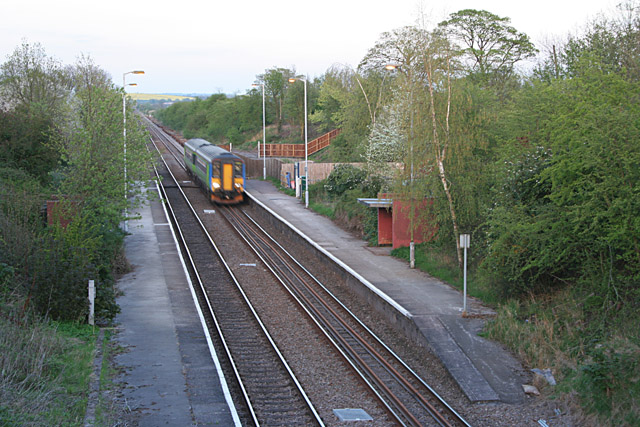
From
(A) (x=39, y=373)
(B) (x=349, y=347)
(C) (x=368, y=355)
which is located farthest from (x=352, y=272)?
(A) (x=39, y=373)

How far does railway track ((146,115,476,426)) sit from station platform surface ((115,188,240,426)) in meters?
0.77

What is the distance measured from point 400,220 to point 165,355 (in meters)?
12.9

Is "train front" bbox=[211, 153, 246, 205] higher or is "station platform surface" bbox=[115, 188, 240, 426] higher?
"train front" bbox=[211, 153, 246, 205]

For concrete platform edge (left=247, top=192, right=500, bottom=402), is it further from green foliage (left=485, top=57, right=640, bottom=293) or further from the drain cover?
green foliage (left=485, top=57, right=640, bottom=293)

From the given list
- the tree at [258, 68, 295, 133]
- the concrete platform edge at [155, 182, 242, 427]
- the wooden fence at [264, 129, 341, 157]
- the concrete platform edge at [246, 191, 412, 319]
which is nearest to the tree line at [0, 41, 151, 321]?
the concrete platform edge at [155, 182, 242, 427]

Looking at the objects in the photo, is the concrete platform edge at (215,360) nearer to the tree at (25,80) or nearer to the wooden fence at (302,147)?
the tree at (25,80)

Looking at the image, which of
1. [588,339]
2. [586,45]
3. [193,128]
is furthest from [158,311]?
[193,128]

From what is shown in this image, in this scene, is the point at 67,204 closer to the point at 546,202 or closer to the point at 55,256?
the point at 55,256

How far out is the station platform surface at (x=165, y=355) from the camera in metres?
10.5

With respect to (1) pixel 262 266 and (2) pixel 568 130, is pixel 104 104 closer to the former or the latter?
(1) pixel 262 266

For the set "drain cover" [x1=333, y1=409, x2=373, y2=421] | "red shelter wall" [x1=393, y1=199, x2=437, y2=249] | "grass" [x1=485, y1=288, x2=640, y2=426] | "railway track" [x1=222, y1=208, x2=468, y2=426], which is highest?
"red shelter wall" [x1=393, y1=199, x2=437, y2=249]

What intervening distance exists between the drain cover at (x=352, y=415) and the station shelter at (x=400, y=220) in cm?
1027

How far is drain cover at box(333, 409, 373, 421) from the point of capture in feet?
35.3

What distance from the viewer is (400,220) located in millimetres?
24203
